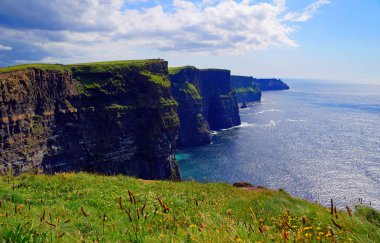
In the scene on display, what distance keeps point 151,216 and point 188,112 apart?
147511 mm

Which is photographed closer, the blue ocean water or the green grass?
the green grass

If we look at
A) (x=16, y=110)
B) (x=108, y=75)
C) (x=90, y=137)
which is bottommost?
(x=90, y=137)

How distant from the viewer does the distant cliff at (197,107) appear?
150250mm

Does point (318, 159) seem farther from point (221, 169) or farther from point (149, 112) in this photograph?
point (149, 112)

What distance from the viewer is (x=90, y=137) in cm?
8256

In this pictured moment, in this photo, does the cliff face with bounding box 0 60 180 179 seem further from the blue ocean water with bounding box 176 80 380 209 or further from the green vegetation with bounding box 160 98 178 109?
the blue ocean water with bounding box 176 80 380 209

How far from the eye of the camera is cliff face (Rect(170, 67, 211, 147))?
14850cm

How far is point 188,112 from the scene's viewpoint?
6201 inches

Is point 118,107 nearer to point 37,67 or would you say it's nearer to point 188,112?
point 37,67

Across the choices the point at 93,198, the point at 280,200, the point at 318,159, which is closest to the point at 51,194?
the point at 93,198

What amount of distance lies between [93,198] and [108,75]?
8359 cm

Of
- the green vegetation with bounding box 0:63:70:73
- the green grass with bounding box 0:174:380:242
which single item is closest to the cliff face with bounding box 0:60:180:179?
the green vegetation with bounding box 0:63:70:73

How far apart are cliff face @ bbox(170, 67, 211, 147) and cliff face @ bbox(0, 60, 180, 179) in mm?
46593

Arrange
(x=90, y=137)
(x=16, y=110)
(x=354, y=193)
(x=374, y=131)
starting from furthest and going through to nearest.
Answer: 1. (x=374, y=131)
2. (x=90, y=137)
3. (x=354, y=193)
4. (x=16, y=110)
